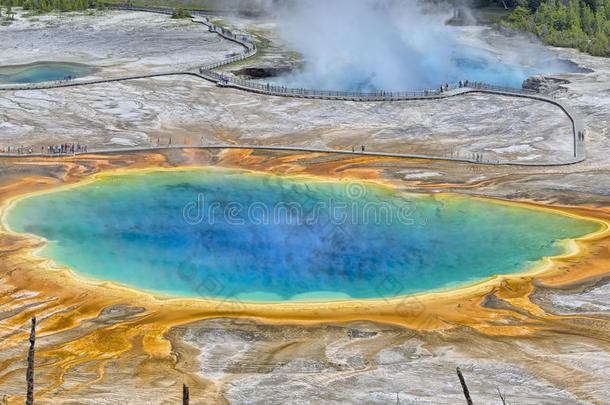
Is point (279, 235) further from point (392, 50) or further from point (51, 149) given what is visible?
point (392, 50)

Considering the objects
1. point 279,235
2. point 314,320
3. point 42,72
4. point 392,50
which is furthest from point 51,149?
point 392,50

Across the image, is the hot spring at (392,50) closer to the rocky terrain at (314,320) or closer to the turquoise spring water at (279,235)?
the rocky terrain at (314,320)

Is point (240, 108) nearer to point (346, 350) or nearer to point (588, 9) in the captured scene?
point (346, 350)

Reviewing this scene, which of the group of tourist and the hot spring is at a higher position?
the hot spring

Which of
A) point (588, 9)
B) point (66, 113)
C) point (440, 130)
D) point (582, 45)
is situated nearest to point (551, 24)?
point (588, 9)

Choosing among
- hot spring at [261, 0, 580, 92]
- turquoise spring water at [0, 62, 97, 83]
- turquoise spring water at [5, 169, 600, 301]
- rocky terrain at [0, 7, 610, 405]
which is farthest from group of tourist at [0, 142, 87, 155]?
hot spring at [261, 0, 580, 92]

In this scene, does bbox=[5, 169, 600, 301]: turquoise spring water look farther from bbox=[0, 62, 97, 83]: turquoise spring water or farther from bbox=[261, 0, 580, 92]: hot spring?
bbox=[0, 62, 97, 83]: turquoise spring water

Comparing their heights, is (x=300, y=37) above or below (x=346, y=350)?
above
